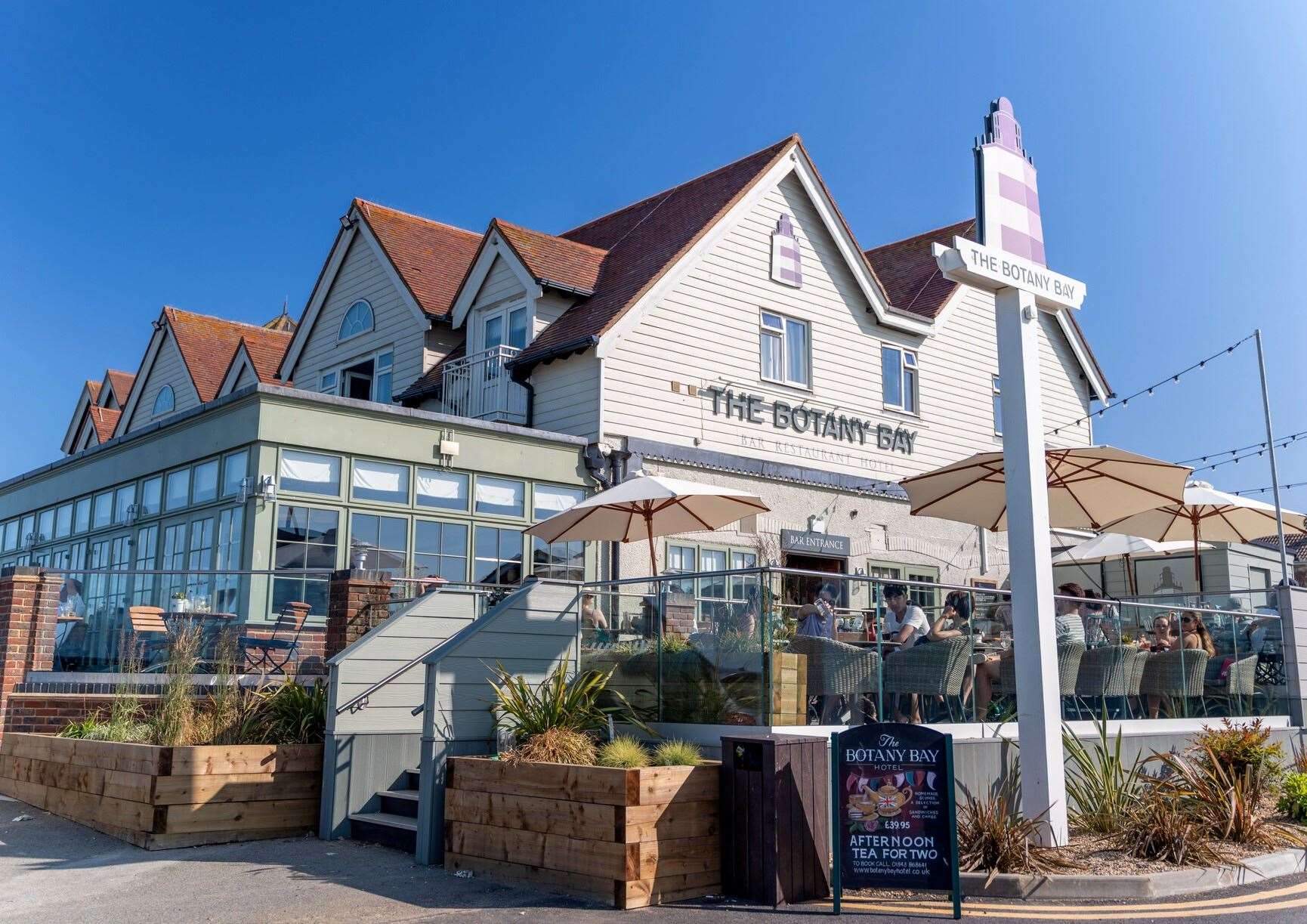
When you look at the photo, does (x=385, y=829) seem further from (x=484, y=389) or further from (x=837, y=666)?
(x=484, y=389)

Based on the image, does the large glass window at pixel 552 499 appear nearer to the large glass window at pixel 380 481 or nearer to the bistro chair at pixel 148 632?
the large glass window at pixel 380 481

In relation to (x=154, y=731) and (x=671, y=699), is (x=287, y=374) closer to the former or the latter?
(x=154, y=731)

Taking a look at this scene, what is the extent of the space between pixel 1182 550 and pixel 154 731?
15.2m

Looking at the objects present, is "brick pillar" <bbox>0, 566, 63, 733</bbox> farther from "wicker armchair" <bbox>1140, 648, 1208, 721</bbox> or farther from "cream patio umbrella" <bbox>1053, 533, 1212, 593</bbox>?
"cream patio umbrella" <bbox>1053, 533, 1212, 593</bbox>

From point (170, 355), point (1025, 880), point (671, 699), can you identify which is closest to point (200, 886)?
point (671, 699)

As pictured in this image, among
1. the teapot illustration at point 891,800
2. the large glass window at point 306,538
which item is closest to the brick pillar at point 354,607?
the large glass window at point 306,538

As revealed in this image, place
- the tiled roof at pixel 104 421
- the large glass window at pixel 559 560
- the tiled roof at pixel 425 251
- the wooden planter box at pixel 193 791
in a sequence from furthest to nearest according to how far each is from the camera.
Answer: the tiled roof at pixel 104 421 < the tiled roof at pixel 425 251 < the large glass window at pixel 559 560 < the wooden planter box at pixel 193 791

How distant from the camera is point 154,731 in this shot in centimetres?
1092

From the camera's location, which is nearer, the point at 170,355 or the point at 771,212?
the point at 771,212

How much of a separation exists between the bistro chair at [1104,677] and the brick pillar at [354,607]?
6773mm

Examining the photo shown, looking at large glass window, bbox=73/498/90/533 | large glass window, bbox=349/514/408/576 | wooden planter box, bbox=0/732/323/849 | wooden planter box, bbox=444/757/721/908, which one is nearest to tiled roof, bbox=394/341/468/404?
large glass window, bbox=349/514/408/576

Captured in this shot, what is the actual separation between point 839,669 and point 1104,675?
10.8 feet

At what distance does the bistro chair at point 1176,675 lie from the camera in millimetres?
12055

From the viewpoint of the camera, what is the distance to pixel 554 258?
20.0 meters
